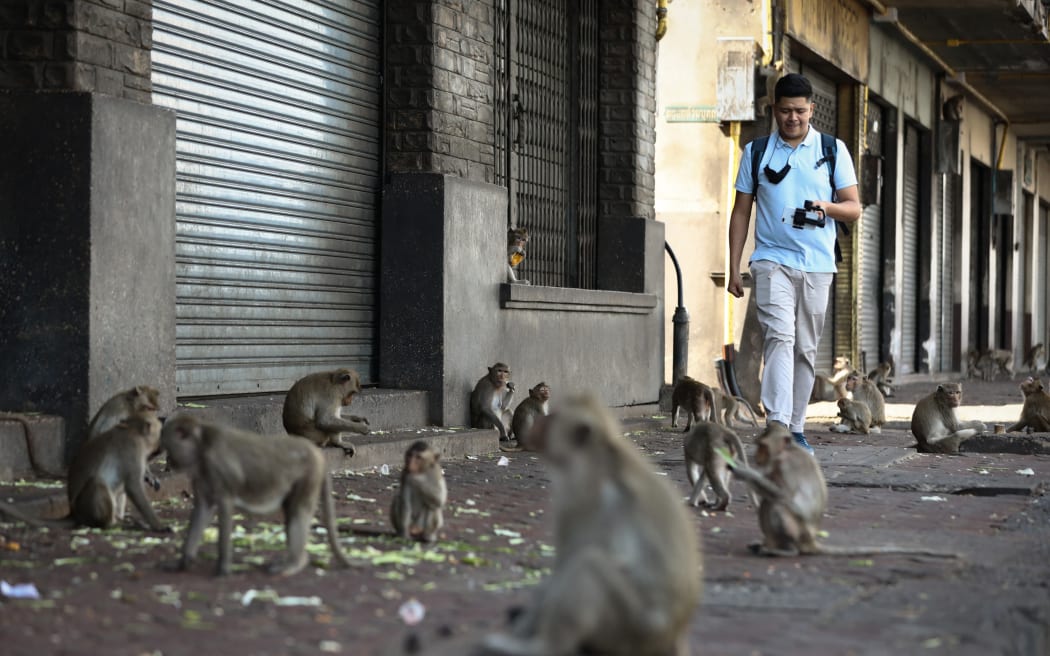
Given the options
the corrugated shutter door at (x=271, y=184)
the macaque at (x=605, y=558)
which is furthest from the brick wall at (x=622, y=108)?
the macaque at (x=605, y=558)

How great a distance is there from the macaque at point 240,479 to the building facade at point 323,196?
109 inches

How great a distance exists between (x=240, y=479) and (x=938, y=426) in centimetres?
867

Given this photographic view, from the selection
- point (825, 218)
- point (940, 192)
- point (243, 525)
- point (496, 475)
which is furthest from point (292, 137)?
point (940, 192)

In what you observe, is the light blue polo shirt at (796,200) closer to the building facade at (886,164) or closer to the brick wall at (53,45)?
the brick wall at (53,45)

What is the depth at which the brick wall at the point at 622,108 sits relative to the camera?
15.7 m

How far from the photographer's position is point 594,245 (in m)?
15.9

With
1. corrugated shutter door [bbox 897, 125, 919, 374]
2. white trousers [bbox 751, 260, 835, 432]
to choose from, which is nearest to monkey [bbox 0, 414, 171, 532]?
white trousers [bbox 751, 260, 835, 432]

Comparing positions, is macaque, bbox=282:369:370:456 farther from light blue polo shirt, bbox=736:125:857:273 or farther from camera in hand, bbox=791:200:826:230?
camera in hand, bbox=791:200:826:230

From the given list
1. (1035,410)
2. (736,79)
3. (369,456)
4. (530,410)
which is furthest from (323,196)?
(736,79)

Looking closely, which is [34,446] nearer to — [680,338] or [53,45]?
[53,45]

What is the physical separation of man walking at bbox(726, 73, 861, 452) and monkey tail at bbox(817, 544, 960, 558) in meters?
3.75

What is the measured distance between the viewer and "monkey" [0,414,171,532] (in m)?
6.56

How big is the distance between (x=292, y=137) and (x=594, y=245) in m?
5.44

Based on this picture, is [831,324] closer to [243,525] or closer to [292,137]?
[292,137]
